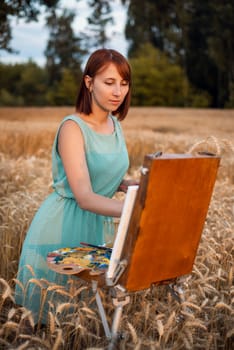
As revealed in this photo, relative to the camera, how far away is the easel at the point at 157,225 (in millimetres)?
1749

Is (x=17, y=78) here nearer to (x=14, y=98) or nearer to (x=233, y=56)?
(x=14, y=98)

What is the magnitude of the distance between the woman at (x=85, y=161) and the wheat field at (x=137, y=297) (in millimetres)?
171

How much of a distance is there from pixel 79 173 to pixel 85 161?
8cm

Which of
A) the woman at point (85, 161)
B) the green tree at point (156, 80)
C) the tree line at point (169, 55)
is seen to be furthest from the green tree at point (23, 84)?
the woman at point (85, 161)

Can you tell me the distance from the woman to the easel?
0.41 meters

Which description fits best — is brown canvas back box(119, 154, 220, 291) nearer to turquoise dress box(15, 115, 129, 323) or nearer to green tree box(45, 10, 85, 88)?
turquoise dress box(15, 115, 129, 323)

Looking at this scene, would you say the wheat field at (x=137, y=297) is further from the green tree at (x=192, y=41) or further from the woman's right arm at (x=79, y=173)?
the green tree at (x=192, y=41)

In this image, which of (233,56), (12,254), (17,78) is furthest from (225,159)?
(17,78)

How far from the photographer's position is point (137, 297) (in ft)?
9.37

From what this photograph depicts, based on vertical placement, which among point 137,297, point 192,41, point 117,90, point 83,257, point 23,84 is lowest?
point 23,84

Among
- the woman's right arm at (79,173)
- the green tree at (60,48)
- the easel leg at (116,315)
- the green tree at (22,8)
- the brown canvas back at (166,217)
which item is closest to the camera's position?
the brown canvas back at (166,217)

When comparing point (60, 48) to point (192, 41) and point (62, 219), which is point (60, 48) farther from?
point (62, 219)

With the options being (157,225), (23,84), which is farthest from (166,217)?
(23,84)

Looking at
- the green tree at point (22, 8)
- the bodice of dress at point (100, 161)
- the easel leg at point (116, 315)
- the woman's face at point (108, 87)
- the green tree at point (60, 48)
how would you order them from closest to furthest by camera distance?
the easel leg at point (116, 315) → the woman's face at point (108, 87) → the bodice of dress at point (100, 161) → the green tree at point (22, 8) → the green tree at point (60, 48)
